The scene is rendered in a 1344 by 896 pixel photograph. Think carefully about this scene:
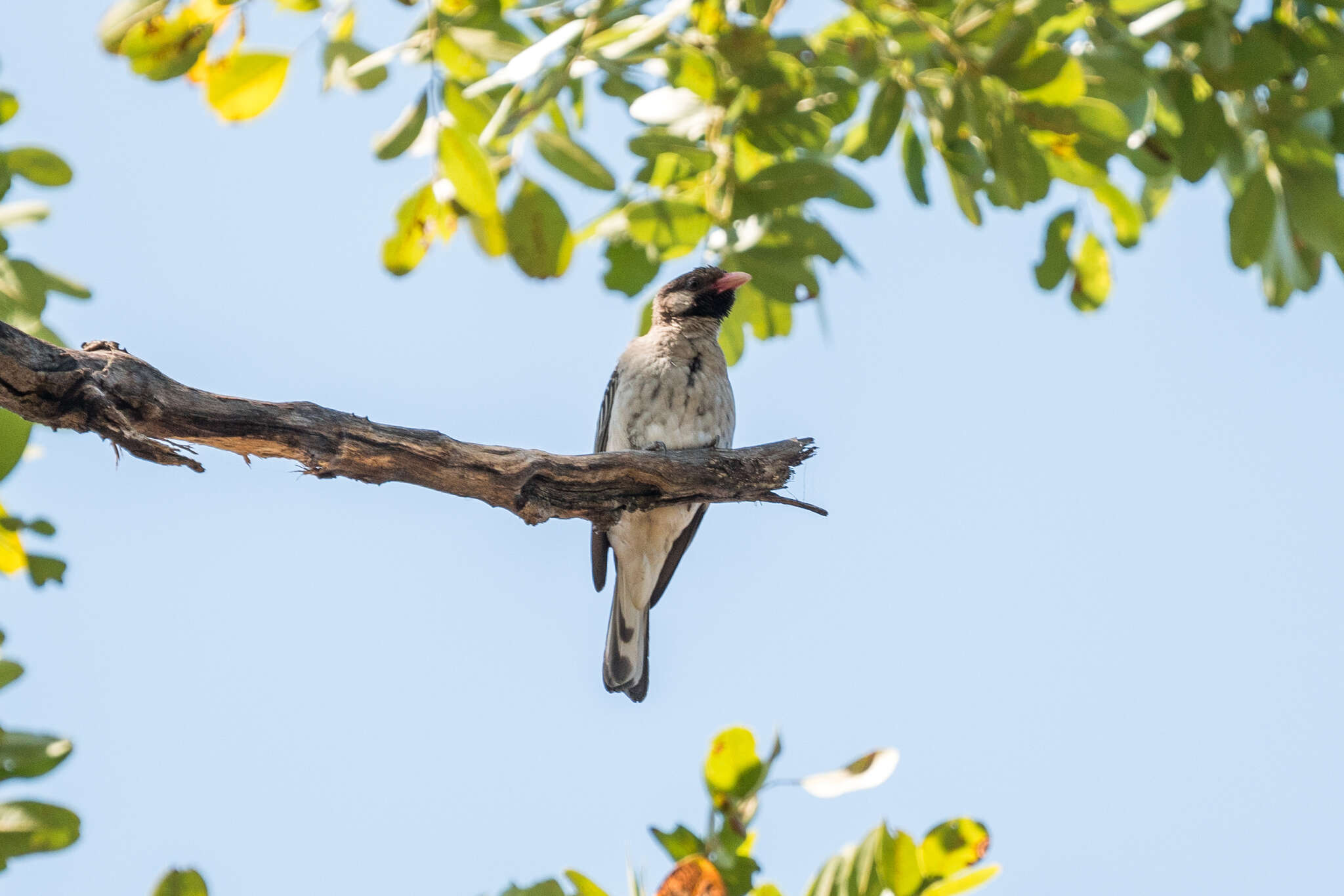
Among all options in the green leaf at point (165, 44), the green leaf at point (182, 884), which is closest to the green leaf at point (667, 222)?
the green leaf at point (165, 44)

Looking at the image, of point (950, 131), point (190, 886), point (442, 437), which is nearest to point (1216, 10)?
point (950, 131)

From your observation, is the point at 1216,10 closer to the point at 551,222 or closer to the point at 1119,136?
the point at 1119,136

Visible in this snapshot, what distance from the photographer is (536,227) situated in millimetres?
2592

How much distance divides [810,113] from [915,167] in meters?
0.49

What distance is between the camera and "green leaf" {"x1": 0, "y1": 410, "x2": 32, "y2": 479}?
2.72 metres

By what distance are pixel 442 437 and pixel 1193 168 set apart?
106 inches

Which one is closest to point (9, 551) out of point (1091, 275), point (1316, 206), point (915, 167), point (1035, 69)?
point (915, 167)

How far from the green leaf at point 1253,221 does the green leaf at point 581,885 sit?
2848mm

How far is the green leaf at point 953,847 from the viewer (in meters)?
2.54

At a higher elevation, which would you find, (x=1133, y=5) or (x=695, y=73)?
(x=1133, y=5)

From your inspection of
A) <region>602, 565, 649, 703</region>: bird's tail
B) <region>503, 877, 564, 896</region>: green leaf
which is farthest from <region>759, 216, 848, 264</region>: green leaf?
<region>602, 565, 649, 703</region>: bird's tail

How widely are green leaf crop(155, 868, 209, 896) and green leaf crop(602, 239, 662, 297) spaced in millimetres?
2166

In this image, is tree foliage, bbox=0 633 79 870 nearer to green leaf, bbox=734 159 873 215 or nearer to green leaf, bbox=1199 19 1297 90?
green leaf, bbox=734 159 873 215

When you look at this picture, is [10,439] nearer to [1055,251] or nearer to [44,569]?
[44,569]
